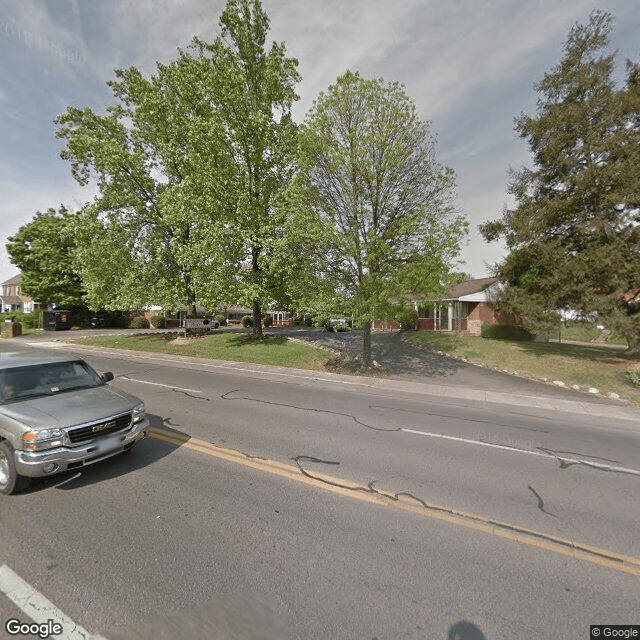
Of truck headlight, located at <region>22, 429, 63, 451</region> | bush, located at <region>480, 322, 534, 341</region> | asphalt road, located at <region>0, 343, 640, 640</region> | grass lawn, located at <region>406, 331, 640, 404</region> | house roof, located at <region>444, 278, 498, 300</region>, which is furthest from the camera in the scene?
house roof, located at <region>444, 278, 498, 300</region>

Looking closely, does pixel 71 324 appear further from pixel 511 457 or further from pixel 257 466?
pixel 511 457

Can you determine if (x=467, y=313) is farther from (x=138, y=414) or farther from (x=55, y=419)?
(x=55, y=419)

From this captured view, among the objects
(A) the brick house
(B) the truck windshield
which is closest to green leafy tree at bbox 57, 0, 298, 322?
→ (B) the truck windshield

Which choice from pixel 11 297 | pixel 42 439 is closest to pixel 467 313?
pixel 42 439

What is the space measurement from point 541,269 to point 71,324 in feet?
136

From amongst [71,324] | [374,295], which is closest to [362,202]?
[374,295]

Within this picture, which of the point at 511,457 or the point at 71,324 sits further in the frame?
the point at 71,324

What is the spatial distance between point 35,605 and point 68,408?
7.77 feet

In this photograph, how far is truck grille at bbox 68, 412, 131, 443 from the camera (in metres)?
4.14

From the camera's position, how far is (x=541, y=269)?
641 inches

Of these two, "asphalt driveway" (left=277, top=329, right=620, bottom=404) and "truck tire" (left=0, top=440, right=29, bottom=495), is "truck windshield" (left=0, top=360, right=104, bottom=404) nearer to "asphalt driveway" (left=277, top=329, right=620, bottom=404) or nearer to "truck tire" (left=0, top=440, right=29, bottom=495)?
"truck tire" (left=0, top=440, right=29, bottom=495)

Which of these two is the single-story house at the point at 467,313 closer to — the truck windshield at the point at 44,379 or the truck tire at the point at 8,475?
the truck windshield at the point at 44,379

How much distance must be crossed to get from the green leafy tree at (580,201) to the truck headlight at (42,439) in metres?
16.9

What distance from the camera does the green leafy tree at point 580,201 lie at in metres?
14.1
